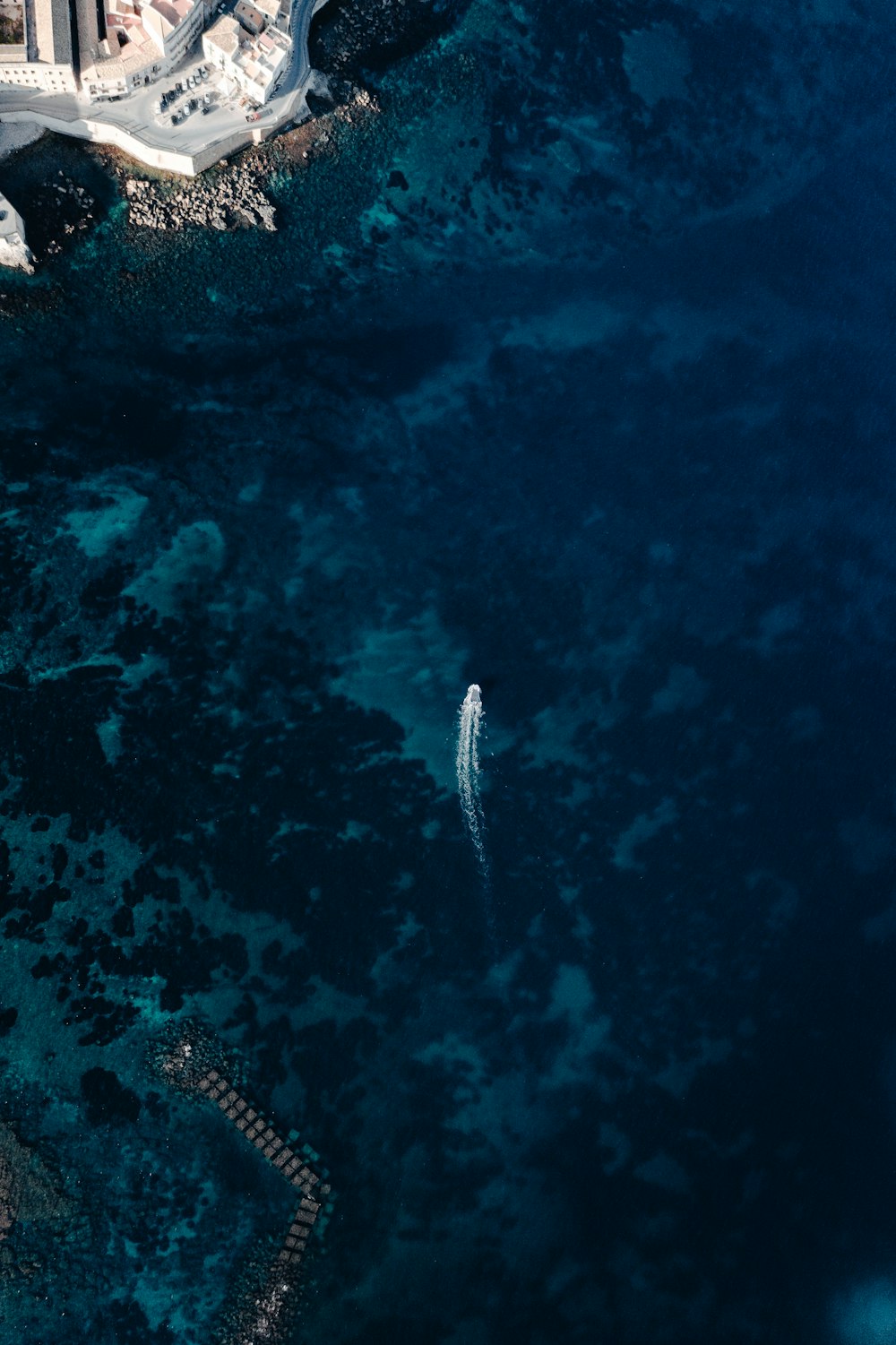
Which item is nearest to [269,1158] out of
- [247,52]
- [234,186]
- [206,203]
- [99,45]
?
[206,203]

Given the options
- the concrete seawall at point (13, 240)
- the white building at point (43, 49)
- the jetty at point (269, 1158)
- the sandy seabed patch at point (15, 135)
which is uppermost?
the white building at point (43, 49)

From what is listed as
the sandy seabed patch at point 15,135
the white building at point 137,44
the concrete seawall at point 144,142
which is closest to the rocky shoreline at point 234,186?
the concrete seawall at point 144,142

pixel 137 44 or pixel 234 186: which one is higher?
pixel 137 44

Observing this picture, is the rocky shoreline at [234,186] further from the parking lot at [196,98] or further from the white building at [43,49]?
the white building at [43,49]

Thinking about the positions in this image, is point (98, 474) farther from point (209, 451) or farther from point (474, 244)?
point (474, 244)

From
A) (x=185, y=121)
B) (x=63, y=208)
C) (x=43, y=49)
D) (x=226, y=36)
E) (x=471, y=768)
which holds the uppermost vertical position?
(x=226, y=36)

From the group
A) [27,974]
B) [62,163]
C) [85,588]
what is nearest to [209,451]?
[85,588]

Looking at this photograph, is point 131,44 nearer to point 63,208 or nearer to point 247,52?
point 247,52
